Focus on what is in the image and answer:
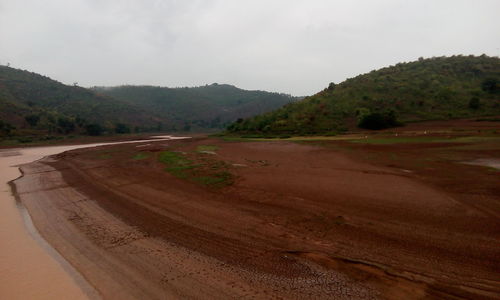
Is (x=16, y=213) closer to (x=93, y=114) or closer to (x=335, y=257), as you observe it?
(x=335, y=257)

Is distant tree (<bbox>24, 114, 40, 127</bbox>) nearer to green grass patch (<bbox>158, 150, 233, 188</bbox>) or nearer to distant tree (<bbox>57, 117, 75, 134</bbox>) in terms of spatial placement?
distant tree (<bbox>57, 117, 75, 134</bbox>)

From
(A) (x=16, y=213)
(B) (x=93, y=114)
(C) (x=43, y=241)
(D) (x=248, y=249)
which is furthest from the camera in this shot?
(B) (x=93, y=114)

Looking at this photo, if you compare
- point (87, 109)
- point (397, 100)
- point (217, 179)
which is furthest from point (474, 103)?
point (87, 109)

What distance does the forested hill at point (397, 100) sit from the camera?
134 ft

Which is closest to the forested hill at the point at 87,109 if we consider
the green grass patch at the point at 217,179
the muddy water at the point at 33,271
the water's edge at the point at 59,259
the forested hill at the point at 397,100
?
the forested hill at the point at 397,100

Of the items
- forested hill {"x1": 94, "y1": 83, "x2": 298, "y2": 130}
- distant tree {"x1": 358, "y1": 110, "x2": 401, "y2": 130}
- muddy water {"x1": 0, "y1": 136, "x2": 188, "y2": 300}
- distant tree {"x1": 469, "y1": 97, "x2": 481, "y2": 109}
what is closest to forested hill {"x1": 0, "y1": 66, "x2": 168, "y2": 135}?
forested hill {"x1": 94, "y1": 83, "x2": 298, "y2": 130}

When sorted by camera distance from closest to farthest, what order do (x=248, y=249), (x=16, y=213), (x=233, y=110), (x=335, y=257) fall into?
1. (x=335, y=257)
2. (x=248, y=249)
3. (x=16, y=213)
4. (x=233, y=110)

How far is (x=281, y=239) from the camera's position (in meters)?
6.37

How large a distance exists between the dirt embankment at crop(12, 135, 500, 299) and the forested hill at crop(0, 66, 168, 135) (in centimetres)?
7133

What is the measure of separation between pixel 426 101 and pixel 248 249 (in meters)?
50.7

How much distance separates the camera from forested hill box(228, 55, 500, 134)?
4072 cm

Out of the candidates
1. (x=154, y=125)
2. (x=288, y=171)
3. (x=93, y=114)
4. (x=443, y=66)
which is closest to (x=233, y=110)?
(x=154, y=125)

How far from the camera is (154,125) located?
118750 millimetres

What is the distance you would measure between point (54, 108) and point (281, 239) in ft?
399
